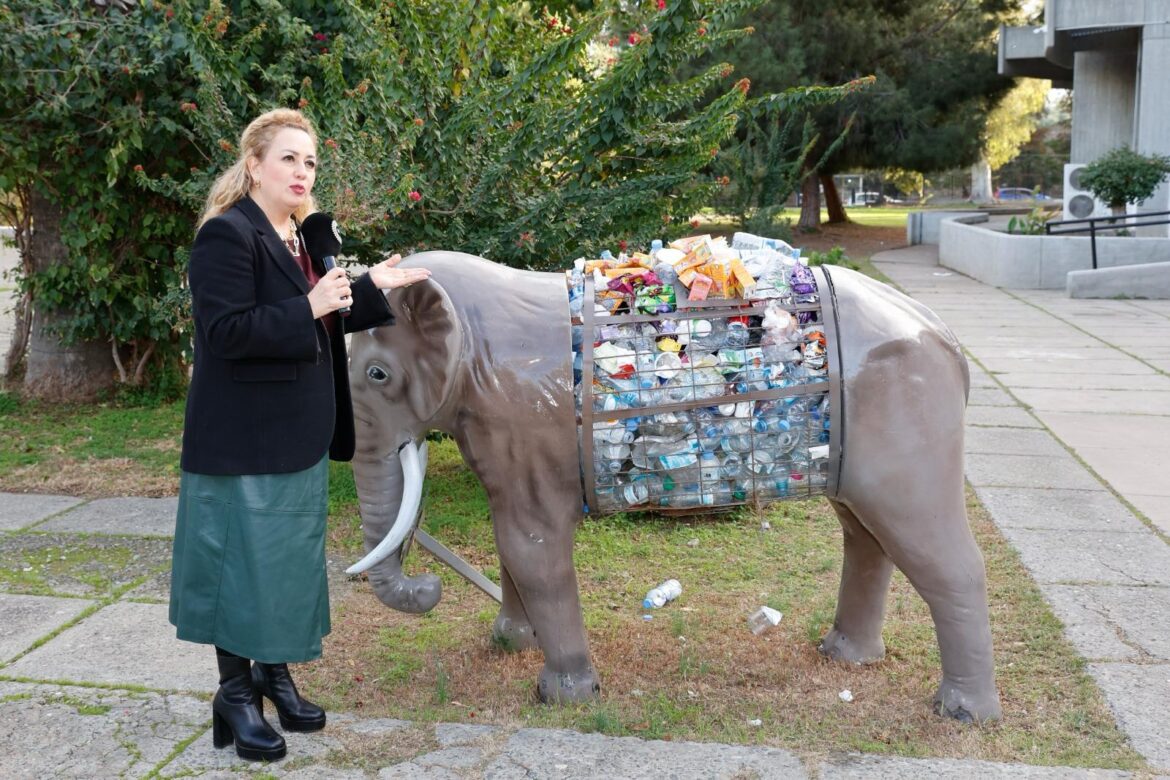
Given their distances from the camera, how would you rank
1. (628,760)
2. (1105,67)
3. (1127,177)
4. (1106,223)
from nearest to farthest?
(628,760) → (1127,177) → (1106,223) → (1105,67)

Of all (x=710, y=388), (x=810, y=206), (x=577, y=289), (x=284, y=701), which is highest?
(x=577, y=289)

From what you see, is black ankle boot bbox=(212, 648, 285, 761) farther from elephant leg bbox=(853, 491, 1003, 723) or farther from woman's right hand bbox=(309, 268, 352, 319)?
elephant leg bbox=(853, 491, 1003, 723)

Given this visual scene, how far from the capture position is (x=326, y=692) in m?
3.90

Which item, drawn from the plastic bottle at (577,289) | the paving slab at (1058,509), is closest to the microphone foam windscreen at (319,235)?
the plastic bottle at (577,289)

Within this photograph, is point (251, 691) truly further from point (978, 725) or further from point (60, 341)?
point (60, 341)

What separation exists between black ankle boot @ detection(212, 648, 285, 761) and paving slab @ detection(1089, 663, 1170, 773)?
8.60 ft

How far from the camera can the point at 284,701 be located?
3557 mm

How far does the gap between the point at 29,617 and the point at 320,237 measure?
2.32 m

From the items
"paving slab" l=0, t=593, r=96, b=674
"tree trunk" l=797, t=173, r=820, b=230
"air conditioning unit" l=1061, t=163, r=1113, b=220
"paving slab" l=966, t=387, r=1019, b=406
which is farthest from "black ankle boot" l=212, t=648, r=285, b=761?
"tree trunk" l=797, t=173, r=820, b=230

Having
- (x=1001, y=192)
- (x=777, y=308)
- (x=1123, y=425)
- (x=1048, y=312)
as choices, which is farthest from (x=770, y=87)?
(x=1001, y=192)

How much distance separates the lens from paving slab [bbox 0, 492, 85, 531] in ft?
19.4

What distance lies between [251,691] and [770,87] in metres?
21.1

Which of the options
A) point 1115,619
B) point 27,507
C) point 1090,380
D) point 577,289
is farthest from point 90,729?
point 1090,380

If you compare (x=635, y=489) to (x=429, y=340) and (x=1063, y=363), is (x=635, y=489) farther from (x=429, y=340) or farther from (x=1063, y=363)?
(x=1063, y=363)
